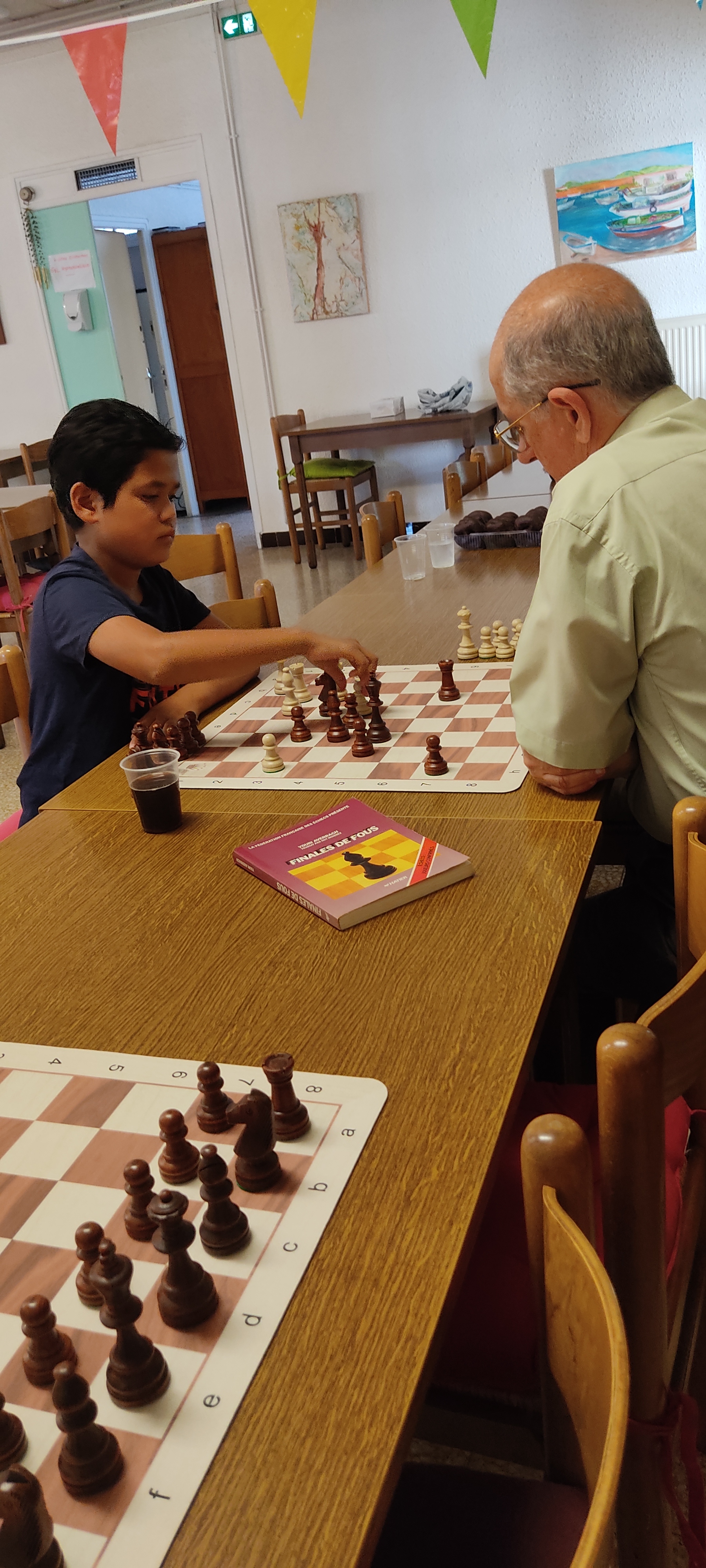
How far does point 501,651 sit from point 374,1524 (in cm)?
156

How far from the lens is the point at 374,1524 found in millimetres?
583

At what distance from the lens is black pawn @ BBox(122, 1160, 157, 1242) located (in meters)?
0.77

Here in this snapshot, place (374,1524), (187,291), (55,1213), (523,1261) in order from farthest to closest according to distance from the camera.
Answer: (187,291), (523,1261), (55,1213), (374,1524)

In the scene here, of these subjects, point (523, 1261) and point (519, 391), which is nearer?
point (523, 1261)

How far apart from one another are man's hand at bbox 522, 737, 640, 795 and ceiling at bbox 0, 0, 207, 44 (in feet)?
22.8

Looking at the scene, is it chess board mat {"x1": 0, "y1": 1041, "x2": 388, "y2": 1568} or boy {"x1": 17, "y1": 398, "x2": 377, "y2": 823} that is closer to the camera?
chess board mat {"x1": 0, "y1": 1041, "x2": 388, "y2": 1568}

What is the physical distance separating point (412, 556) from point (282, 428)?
4534 mm

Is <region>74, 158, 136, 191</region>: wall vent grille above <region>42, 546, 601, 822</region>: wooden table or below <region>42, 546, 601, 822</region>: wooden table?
above

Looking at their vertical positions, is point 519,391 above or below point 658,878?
above

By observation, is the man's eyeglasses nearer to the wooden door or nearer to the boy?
the boy

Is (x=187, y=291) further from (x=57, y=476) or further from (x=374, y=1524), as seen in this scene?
(x=374, y=1524)

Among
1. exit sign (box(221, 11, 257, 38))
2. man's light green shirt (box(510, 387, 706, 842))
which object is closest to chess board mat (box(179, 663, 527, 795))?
man's light green shirt (box(510, 387, 706, 842))

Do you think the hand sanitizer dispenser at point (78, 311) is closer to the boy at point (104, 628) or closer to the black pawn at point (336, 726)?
the boy at point (104, 628)

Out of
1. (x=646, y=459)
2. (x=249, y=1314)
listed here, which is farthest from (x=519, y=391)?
(x=249, y=1314)
